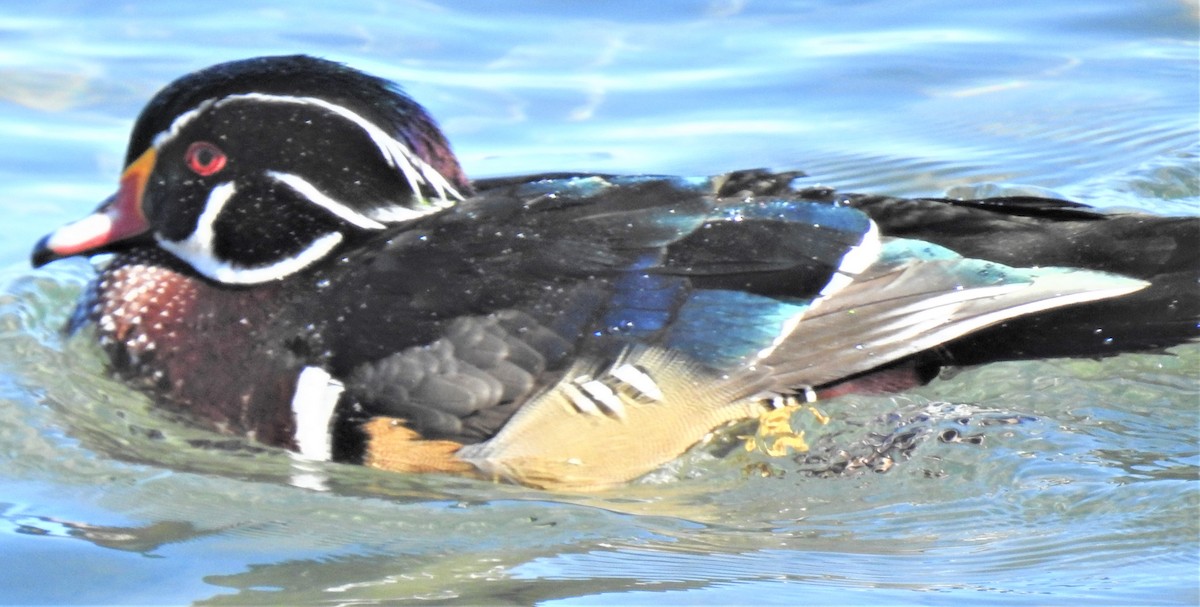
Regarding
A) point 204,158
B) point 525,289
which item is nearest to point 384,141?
point 204,158

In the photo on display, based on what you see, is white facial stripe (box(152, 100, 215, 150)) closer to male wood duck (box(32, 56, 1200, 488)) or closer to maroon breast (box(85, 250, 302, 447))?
male wood duck (box(32, 56, 1200, 488))

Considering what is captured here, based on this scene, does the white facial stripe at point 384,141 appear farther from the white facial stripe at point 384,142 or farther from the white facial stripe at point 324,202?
the white facial stripe at point 324,202

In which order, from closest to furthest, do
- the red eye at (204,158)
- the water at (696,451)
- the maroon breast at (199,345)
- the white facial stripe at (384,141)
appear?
the water at (696,451) < the maroon breast at (199,345) < the white facial stripe at (384,141) < the red eye at (204,158)

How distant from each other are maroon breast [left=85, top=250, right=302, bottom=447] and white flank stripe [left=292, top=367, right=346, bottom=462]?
0.03 metres

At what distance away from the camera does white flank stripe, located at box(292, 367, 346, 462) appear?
4660 mm

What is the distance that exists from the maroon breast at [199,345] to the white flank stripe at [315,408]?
3cm

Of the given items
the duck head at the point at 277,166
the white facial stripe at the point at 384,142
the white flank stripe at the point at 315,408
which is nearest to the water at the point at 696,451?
the white flank stripe at the point at 315,408

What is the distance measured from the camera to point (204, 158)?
5.07 meters

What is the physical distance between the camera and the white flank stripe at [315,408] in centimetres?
466

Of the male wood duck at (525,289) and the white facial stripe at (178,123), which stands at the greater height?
the white facial stripe at (178,123)

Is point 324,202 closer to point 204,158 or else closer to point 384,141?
point 384,141

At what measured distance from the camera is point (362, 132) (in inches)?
194

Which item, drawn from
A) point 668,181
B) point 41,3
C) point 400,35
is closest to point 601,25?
point 400,35

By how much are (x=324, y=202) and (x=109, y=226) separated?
0.71 m
